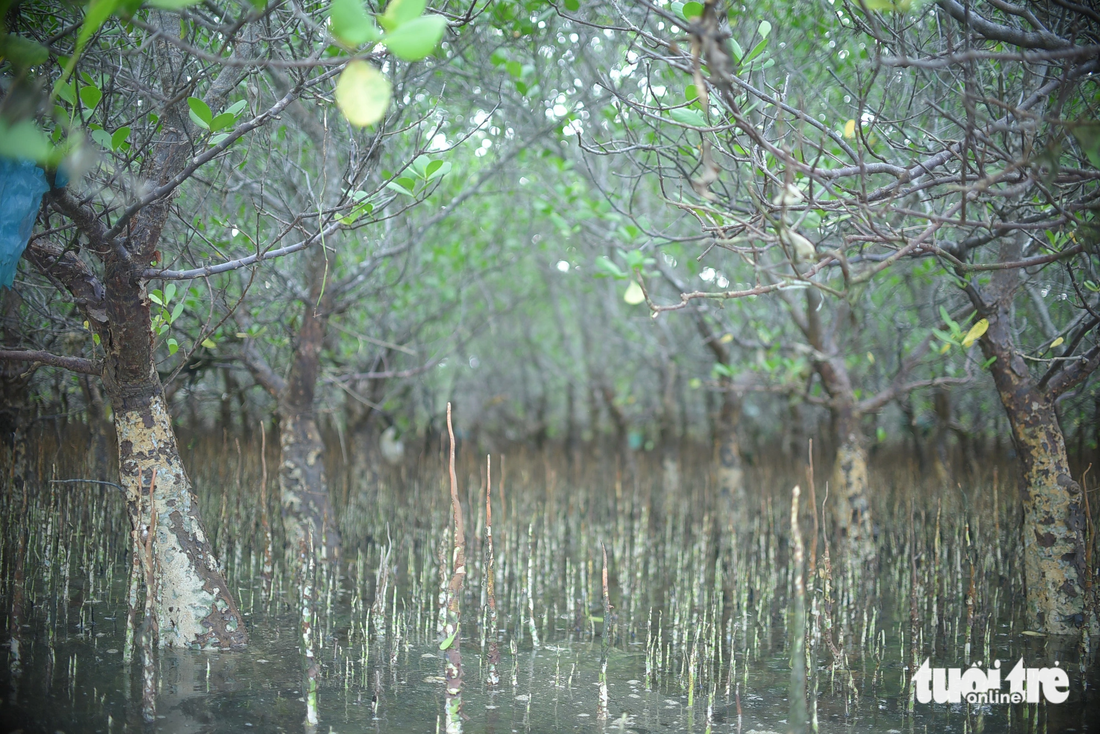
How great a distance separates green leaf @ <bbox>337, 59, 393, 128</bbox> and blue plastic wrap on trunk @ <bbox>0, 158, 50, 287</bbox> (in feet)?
4.59

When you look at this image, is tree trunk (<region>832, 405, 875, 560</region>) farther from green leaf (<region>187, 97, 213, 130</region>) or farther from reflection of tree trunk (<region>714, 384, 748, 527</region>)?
green leaf (<region>187, 97, 213, 130</region>)

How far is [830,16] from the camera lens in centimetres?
486

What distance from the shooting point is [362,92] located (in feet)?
5.51

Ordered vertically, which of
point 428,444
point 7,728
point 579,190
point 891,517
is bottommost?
point 7,728

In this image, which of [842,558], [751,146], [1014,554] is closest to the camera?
[751,146]

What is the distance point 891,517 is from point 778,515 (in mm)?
1070

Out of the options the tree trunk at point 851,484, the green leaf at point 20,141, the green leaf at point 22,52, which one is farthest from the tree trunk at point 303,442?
the tree trunk at point 851,484

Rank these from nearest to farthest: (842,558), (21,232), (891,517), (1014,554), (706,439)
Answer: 1. (21,232)
2. (1014,554)
3. (842,558)
4. (891,517)
5. (706,439)

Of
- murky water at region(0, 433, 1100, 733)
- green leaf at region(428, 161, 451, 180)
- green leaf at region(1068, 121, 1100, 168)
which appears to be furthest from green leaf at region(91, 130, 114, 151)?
green leaf at region(1068, 121, 1100, 168)

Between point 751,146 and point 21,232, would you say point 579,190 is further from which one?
point 21,232

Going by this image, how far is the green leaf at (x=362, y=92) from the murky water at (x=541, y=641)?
6.82 ft

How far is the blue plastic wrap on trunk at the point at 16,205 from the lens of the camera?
7.74 ft

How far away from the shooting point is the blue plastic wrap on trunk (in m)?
2.36

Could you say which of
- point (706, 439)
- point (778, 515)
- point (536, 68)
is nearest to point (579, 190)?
point (536, 68)
